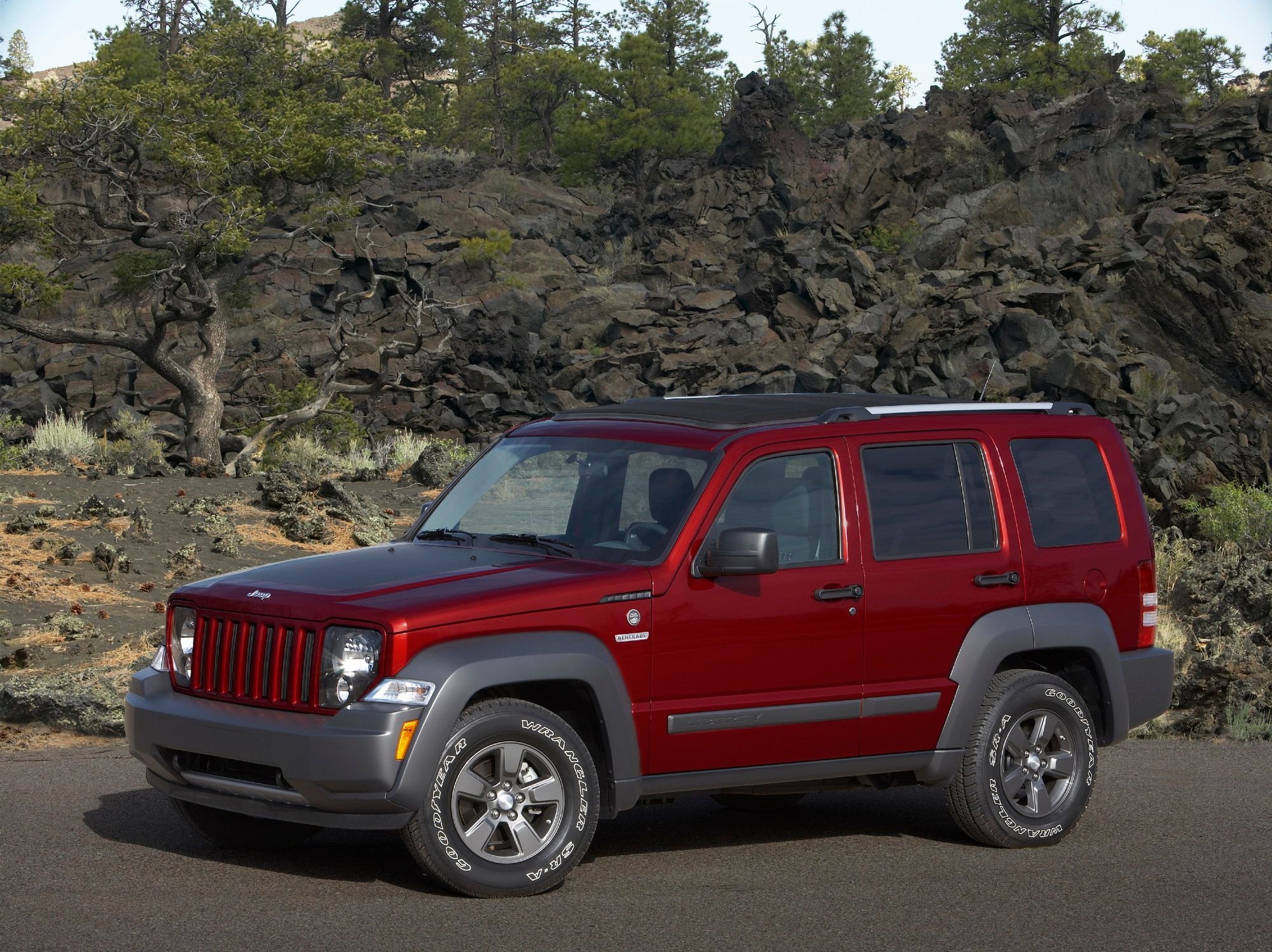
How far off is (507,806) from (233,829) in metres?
1.46

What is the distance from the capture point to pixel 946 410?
22.4 ft

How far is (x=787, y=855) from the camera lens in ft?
21.0

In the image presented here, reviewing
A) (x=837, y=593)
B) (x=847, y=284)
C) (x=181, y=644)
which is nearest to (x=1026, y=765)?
(x=837, y=593)

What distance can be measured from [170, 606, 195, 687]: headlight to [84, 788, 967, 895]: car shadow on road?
0.80m

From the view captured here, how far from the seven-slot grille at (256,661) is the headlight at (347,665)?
0.10 ft

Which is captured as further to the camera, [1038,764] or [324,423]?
[324,423]

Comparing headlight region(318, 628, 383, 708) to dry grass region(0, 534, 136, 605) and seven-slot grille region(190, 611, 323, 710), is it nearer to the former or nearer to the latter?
seven-slot grille region(190, 611, 323, 710)

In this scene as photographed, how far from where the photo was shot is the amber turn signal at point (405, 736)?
5.25 meters

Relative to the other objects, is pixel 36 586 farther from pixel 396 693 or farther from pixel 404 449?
pixel 404 449

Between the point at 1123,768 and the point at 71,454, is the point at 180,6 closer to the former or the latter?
the point at 71,454

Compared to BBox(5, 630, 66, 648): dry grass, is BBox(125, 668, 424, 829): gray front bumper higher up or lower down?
higher up

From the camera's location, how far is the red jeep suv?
540 cm

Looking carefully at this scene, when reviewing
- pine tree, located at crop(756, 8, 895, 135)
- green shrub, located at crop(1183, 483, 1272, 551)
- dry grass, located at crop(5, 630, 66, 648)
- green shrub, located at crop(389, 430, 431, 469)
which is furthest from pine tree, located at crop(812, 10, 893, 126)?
dry grass, located at crop(5, 630, 66, 648)

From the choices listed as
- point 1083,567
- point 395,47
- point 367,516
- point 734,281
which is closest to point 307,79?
point 367,516
